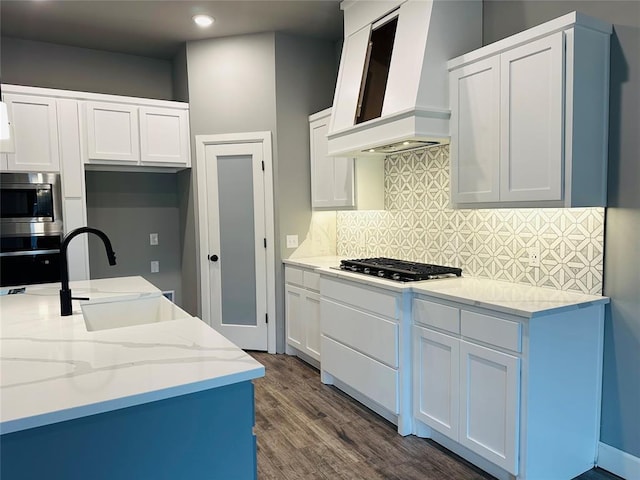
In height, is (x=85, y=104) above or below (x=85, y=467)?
above

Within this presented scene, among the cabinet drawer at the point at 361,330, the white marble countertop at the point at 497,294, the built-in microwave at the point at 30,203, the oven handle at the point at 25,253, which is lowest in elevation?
the cabinet drawer at the point at 361,330

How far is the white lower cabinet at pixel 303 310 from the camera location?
12.6 ft

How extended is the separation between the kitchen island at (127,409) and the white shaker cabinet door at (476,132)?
175 centimetres

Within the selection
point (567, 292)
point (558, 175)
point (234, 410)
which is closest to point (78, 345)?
point (234, 410)

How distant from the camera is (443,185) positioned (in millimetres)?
3219

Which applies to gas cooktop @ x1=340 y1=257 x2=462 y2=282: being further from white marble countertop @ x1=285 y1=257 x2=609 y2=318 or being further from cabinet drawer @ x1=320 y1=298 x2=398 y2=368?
cabinet drawer @ x1=320 y1=298 x2=398 y2=368

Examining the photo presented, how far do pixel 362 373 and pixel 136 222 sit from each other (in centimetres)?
306

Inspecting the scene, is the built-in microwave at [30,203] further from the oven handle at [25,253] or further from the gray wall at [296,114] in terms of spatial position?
the gray wall at [296,114]

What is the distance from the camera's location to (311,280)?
12.7 ft

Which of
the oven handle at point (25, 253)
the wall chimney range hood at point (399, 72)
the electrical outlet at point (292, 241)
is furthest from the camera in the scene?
the electrical outlet at point (292, 241)

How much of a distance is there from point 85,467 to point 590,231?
2444 mm

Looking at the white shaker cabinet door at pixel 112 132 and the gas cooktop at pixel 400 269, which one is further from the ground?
the white shaker cabinet door at pixel 112 132

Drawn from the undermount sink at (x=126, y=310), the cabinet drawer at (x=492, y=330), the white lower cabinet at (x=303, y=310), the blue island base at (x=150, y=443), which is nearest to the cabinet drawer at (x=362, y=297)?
the white lower cabinet at (x=303, y=310)

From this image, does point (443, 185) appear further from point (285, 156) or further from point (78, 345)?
point (78, 345)
